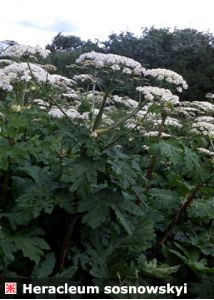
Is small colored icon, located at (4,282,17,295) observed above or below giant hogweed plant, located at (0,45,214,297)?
below

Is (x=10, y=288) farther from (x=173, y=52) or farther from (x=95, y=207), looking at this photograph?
(x=173, y=52)

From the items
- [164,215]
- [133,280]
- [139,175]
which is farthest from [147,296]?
[164,215]

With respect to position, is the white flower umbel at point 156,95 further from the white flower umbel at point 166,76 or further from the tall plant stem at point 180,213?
the tall plant stem at point 180,213

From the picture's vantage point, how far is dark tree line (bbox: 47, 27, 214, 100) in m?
24.1

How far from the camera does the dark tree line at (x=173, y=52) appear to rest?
24134mm

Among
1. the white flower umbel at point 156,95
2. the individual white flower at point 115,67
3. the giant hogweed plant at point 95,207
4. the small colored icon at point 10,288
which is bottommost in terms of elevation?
the small colored icon at point 10,288

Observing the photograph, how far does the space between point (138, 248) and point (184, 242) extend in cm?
93

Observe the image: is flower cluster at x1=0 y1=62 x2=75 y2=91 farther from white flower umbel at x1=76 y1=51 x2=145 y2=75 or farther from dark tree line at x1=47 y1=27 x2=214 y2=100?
dark tree line at x1=47 y1=27 x2=214 y2=100

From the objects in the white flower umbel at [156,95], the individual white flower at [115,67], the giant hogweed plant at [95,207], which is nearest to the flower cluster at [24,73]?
the giant hogweed plant at [95,207]

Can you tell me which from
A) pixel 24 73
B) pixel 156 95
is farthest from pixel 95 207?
pixel 24 73

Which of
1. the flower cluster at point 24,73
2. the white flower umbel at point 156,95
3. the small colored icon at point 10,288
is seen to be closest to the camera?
the small colored icon at point 10,288

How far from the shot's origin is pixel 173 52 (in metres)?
27.3

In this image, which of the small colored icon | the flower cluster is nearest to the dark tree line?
the flower cluster

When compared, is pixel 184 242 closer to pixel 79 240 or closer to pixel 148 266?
pixel 148 266
